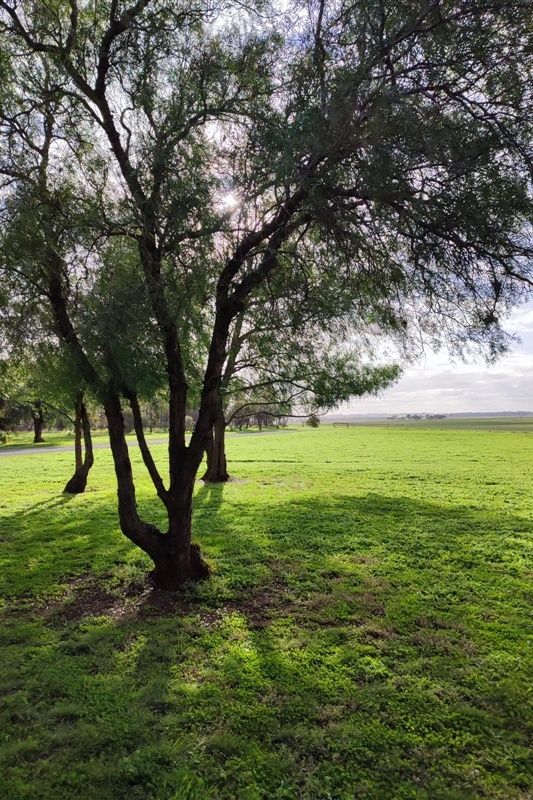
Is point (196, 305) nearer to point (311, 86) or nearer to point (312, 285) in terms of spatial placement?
point (312, 285)

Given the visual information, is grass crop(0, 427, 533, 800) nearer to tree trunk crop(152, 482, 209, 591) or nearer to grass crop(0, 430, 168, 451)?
tree trunk crop(152, 482, 209, 591)

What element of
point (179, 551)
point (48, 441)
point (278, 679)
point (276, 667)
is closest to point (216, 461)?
point (179, 551)

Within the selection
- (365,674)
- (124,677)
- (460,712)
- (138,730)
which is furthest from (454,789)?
(124,677)

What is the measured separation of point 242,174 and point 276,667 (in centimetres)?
425

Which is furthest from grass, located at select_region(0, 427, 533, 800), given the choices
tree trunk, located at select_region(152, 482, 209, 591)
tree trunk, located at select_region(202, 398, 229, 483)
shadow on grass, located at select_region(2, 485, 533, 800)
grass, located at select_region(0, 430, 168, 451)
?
grass, located at select_region(0, 430, 168, 451)

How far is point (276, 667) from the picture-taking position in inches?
146

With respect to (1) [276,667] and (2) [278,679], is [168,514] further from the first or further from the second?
(2) [278,679]

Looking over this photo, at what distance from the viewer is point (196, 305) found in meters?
4.47

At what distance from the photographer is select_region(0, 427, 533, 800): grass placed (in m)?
2.59

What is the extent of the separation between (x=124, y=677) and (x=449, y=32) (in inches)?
212

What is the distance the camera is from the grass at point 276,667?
8.50ft

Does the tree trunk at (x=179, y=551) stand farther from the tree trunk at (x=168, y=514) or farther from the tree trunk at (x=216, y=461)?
the tree trunk at (x=216, y=461)

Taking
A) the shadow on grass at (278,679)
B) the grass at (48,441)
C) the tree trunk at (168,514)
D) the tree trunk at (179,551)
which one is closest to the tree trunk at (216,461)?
the shadow on grass at (278,679)

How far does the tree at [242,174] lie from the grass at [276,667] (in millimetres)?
1233
